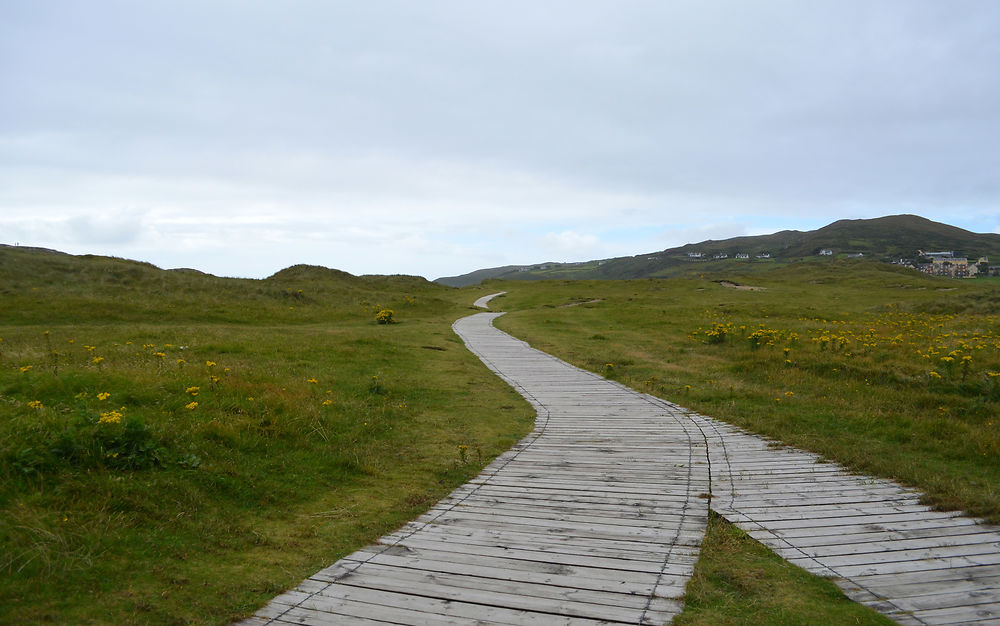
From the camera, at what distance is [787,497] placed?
247 inches

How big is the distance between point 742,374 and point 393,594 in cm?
1266

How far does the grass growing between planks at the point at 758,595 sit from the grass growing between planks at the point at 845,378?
271 centimetres

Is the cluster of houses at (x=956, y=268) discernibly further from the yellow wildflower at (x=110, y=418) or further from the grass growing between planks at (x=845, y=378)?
the yellow wildflower at (x=110, y=418)

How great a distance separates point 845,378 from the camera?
13.1 meters

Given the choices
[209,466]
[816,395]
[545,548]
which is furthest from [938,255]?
[209,466]

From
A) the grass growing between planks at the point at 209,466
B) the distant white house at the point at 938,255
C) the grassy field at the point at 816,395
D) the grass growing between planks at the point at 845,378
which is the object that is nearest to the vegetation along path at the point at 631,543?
the grassy field at the point at 816,395

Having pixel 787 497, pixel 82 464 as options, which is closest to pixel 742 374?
pixel 787 497

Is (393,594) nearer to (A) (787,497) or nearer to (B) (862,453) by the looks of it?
(A) (787,497)

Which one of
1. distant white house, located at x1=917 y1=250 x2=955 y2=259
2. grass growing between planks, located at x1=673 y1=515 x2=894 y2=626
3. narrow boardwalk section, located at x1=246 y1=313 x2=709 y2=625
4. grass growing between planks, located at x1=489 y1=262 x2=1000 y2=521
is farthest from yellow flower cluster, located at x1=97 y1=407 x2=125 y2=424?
distant white house, located at x1=917 y1=250 x2=955 y2=259

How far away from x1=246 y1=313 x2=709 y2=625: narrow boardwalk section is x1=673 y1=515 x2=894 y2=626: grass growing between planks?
16cm

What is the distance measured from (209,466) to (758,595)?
223 inches

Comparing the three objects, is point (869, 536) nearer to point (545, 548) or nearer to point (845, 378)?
point (545, 548)

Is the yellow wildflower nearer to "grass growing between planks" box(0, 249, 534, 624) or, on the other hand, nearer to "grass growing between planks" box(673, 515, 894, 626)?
"grass growing between planks" box(0, 249, 534, 624)

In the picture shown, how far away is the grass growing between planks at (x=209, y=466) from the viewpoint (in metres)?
4.13
